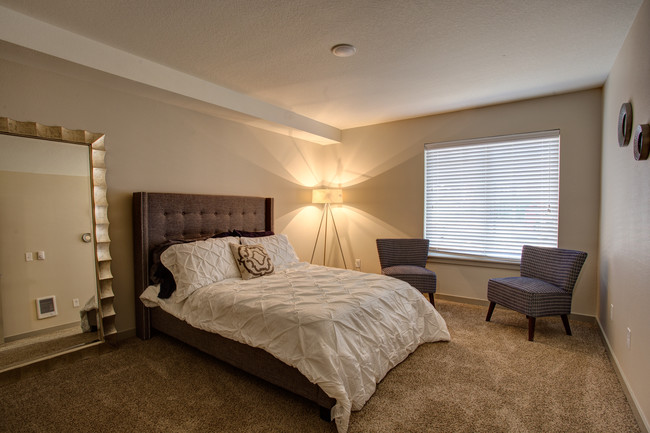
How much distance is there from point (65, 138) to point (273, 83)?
1.89m

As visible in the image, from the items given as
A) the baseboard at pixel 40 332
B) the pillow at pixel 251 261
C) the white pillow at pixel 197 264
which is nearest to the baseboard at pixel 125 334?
the baseboard at pixel 40 332

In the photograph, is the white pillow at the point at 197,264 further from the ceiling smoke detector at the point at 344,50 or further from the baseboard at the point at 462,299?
the baseboard at the point at 462,299

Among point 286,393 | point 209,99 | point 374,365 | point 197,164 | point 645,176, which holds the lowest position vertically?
point 286,393

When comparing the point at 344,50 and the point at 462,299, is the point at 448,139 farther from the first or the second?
the point at 344,50

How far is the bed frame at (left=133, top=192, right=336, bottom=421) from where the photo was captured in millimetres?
2123

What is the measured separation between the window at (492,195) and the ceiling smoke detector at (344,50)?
7.50ft

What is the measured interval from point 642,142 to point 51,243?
417cm

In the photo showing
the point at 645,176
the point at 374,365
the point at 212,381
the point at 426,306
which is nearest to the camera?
the point at 645,176

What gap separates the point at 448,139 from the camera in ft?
14.4

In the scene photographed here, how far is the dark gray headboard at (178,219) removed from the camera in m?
3.07

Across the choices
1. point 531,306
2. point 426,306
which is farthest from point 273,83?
point 531,306

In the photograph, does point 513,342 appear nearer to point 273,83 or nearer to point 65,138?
point 273,83

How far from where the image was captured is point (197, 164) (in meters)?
3.70

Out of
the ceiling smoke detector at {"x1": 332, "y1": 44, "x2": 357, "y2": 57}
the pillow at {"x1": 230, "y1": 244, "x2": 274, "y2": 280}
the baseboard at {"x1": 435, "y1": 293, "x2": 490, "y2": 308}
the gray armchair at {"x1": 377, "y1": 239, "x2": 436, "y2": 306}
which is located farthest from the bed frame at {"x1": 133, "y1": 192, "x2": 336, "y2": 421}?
the baseboard at {"x1": 435, "y1": 293, "x2": 490, "y2": 308}
